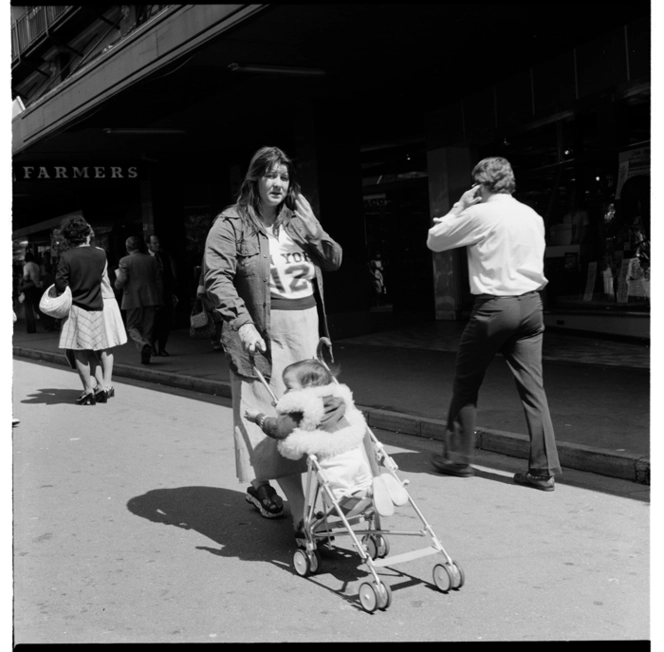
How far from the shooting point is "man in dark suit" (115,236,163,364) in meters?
13.0

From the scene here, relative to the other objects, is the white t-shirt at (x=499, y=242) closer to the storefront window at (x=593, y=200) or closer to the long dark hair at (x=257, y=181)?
the long dark hair at (x=257, y=181)

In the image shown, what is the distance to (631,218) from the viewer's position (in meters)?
11.8

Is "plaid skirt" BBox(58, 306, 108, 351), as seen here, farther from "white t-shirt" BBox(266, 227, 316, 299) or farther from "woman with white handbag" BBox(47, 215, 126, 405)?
"white t-shirt" BBox(266, 227, 316, 299)

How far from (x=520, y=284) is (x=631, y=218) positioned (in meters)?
7.06

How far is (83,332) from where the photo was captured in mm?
9773

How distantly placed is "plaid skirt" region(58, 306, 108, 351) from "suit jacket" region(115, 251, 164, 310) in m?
3.07

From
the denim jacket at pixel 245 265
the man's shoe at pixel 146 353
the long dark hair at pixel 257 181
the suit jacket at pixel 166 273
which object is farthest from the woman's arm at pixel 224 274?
the suit jacket at pixel 166 273

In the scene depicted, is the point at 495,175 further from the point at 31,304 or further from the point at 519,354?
the point at 31,304

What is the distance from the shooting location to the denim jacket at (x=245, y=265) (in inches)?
186

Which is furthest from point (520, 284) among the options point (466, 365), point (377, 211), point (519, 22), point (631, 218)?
point (377, 211)

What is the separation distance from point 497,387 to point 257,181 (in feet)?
15.2

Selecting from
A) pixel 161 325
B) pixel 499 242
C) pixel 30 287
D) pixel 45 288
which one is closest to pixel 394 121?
A: pixel 161 325

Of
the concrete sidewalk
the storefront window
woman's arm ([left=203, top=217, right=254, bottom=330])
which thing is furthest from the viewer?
the storefront window

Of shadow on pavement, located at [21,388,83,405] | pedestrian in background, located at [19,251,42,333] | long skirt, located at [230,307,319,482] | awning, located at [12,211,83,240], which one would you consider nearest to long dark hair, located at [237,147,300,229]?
long skirt, located at [230,307,319,482]
